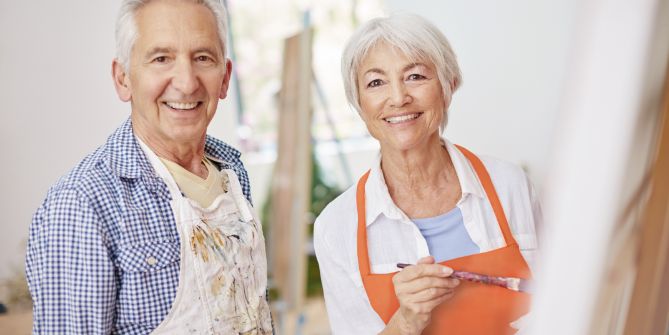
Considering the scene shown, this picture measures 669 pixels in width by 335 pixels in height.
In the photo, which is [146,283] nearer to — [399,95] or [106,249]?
[106,249]

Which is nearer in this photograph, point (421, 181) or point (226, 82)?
point (226, 82)

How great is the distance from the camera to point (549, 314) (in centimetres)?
32

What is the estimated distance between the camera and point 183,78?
1.01 metres

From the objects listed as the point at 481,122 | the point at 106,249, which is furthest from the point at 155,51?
the point at 481,122

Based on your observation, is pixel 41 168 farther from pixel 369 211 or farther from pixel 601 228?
pixel 601 228

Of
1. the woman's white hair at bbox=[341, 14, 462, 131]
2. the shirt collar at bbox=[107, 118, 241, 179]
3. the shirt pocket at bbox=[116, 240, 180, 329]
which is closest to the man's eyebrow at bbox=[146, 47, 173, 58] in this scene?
the shirt collar at bbox=[107, 118, 241, 179]

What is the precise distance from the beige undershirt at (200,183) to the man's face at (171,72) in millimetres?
42

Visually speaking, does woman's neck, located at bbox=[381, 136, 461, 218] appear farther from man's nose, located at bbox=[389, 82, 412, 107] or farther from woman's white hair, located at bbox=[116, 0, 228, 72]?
woman's white hair, located at bbox=[116, 0, 228, 72]

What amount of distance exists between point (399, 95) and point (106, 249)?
0.60m

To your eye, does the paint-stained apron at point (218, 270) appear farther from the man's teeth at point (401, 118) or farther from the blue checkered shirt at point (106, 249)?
the man's teeth at point (401, 118)

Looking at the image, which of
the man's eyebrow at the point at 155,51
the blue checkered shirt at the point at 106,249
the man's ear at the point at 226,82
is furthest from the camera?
the man's ear at the point at 226,82

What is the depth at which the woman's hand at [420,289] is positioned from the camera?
46.9 inches

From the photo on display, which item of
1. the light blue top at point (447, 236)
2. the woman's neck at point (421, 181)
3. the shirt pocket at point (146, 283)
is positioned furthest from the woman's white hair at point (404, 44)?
the shirt pocket at point (146, 283)

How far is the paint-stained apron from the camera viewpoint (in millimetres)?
1011
